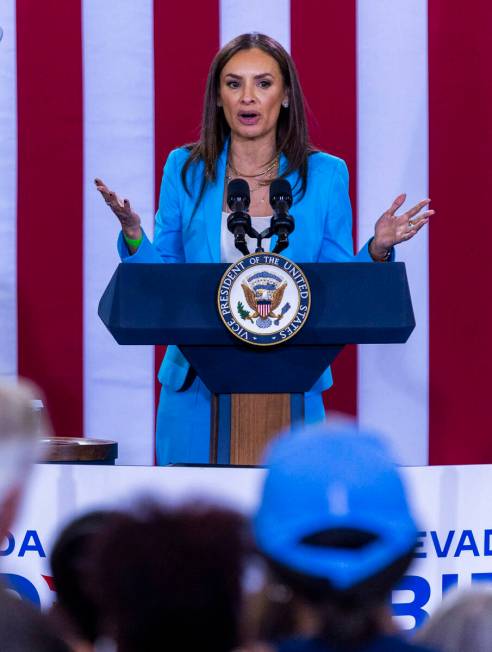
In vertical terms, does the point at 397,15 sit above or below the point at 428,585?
above

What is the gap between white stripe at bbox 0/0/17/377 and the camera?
307cm

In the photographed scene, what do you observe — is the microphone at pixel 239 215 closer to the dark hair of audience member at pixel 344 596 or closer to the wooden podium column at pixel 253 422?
the wooden podium column at pixel 253 422

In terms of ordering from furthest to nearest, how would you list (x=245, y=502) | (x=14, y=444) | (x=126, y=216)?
(x=126, y=216), (x=245, y=502), (x=14, y=444)

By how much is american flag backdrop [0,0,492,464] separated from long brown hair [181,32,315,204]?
806mm

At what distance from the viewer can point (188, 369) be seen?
213 centimetres

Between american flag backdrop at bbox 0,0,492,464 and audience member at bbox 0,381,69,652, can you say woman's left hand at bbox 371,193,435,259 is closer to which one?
american flag backdrop at bbox 0,0,492,464

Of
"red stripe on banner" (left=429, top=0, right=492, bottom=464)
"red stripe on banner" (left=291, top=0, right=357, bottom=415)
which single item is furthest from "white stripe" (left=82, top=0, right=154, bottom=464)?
"red stripe on banner" (left=429, top=0, right=492, bottom=464)

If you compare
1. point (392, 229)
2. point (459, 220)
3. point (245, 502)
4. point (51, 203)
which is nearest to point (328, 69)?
point (459, 220)

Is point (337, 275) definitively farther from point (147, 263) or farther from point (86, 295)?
point (86, 295)

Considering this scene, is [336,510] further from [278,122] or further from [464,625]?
[278,122]

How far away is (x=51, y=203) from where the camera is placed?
3117 mm

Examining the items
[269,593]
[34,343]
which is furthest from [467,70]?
[269,593]

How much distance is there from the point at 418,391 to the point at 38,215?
1119 millimetres

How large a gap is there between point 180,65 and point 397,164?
2.08 ft
